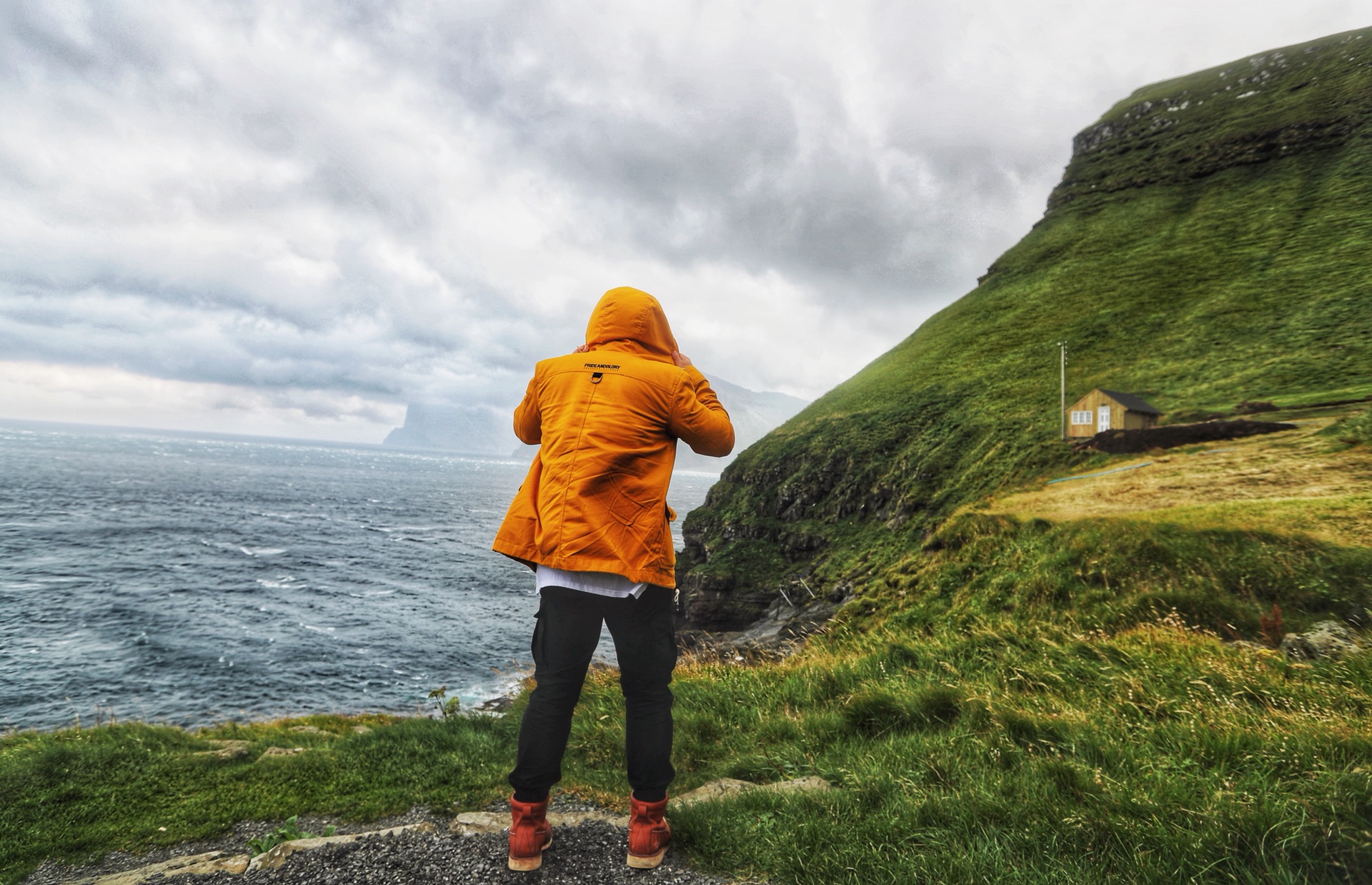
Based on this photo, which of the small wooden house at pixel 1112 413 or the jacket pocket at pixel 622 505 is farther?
the small wooden house at pixel 1112 413

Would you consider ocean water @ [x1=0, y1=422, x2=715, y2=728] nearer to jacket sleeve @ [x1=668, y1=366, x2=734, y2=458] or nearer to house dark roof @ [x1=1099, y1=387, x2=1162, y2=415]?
jacket sleeve @ [x1=668, y1=366, x2=734, y2=458]

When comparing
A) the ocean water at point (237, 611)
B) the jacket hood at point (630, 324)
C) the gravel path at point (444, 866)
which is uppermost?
the jacket hood at point (630, 324)

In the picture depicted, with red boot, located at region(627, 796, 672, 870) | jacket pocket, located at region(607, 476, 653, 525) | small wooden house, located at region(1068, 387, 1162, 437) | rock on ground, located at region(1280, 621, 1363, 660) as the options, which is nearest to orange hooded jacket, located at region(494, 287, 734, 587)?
jacket pocket, located at region(607, 476, 653, 525)

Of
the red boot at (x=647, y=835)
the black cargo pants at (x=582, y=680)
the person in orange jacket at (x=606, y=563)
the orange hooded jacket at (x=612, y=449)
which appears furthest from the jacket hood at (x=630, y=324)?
the red boot at (x=647, y=835)

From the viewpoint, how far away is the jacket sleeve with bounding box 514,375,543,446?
369 centimetres

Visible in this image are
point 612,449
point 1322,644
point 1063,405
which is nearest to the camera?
point 612,449

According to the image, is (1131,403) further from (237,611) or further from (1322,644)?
(237,611)

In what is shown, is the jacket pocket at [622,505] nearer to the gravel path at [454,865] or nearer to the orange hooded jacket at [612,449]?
the orange hooded jacket at [612,449]

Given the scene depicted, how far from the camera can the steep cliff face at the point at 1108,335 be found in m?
31.6

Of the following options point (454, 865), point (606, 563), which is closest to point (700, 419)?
point (606, 563)

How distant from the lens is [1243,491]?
12.9m

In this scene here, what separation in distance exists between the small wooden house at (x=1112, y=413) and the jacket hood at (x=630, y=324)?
2782cm

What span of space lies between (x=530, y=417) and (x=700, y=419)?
117 centimetres

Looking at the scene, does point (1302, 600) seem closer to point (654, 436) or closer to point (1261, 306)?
point (654, 436)
